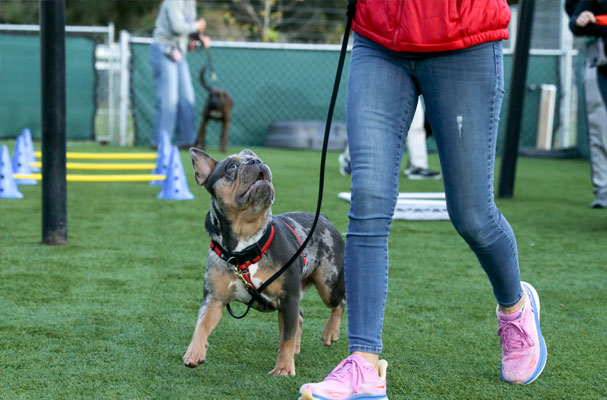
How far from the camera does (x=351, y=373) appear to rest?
2441mm

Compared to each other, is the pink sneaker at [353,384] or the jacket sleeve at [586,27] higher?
the jacket sleeve at [586,27]

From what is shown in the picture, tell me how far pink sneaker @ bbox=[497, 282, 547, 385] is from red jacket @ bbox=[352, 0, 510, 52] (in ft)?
3.16

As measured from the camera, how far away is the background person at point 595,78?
19.3ft

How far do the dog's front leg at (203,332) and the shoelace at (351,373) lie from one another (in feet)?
1.62

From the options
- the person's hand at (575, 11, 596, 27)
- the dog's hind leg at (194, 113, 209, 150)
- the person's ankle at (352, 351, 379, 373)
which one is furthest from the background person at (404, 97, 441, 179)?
the person's ankle at (352, 351, 379, 373)

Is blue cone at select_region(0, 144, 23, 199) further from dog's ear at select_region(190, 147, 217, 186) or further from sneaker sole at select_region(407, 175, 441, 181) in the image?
dog's ear at select_region(190, 147, 217, 186)

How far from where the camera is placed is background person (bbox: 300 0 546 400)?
248 cm

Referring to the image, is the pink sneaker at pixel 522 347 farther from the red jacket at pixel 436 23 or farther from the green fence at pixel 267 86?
the green fence at pixel 267 86

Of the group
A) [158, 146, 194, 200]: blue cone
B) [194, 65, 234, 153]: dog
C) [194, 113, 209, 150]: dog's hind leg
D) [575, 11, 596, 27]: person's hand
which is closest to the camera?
[575, 11, 596, 27]: person's hand

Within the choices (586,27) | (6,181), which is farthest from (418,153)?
(6,181)

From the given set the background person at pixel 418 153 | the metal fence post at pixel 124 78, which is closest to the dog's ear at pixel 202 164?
the background person at pixel 418 153

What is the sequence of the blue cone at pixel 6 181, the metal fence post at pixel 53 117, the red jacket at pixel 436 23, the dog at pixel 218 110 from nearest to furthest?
the red jacket at pixel 436 23
the metal fence post at pixel 53 117
the blue cone at pixel 6 181
the dog at pixel 218 110

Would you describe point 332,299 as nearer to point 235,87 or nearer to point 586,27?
point 586,27

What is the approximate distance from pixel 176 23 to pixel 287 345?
895 cm
